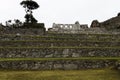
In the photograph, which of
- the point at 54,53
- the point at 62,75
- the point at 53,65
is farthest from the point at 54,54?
the point at 62,75

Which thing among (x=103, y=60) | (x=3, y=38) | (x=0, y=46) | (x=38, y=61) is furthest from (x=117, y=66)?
(x=3, y=38)

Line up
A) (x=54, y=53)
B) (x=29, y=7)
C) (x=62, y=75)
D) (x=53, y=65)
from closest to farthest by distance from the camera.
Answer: (x=62, y=75) → (x=53, y=65) → (x=54, y=53) → (x=29, y=7)

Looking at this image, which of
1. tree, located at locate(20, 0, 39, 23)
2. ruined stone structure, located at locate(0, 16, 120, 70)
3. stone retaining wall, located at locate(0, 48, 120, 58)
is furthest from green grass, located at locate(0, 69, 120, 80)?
tree, located at locate(20, 0, 39, 23)

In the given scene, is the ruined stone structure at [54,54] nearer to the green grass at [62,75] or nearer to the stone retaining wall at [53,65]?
the stone retaining wall at [53,65]

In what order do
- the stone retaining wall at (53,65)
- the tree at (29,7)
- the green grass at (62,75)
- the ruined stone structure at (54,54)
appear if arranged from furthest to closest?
1. the tree at (29,7)
2. the ruined stone structure at (54,54)
3. the stone retaining wall at (53,65)
4. the green grass at (62,75)

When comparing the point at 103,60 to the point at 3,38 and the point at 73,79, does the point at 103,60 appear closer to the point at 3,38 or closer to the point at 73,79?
the point at 73,79

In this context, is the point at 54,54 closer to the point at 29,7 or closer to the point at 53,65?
the point at 53,65

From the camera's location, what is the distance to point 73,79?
20.5 metres

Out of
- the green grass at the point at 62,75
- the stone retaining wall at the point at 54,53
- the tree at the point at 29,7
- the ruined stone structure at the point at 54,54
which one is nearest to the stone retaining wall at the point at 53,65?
the ruined stone structure at the point at 54,54

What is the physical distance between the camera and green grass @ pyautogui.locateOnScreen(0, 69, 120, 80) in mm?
20656

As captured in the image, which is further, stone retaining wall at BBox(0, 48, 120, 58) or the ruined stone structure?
stone retaining wall at BBox(0, 48, 120, 58)

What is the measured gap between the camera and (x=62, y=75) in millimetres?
21344

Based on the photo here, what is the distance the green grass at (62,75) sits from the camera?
20656mm

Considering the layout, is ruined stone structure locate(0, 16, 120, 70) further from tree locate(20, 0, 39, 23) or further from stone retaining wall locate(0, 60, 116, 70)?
tree locate(20, 0, 39, 23)
